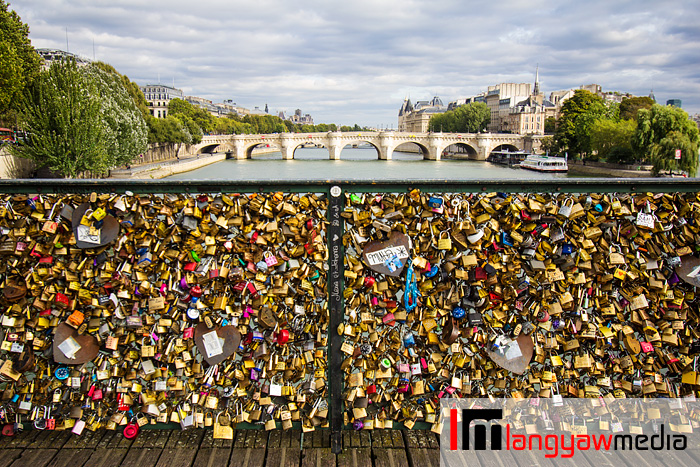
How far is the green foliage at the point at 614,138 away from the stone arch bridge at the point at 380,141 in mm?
20217

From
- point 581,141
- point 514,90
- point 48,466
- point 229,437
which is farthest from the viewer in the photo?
point 514,90

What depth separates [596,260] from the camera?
2.16m

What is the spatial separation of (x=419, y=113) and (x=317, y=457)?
116m

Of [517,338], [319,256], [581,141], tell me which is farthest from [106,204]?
[581,141]

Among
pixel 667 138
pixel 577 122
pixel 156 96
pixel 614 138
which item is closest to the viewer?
pixel 667 138

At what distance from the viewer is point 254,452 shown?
208cm

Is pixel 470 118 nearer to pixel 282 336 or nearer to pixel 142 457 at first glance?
pixel 282 336

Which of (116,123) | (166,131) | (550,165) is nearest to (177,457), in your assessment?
(116,123)

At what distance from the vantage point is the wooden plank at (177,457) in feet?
6.59

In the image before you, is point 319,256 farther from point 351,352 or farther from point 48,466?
point 48,466

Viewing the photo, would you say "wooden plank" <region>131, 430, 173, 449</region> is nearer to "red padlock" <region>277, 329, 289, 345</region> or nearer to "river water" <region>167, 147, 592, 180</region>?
"red padlock" <region>277, 329, 289, 345</region>

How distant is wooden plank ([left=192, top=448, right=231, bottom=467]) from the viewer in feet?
6.60

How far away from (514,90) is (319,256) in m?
104

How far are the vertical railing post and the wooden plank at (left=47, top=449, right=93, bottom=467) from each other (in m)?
1.03
